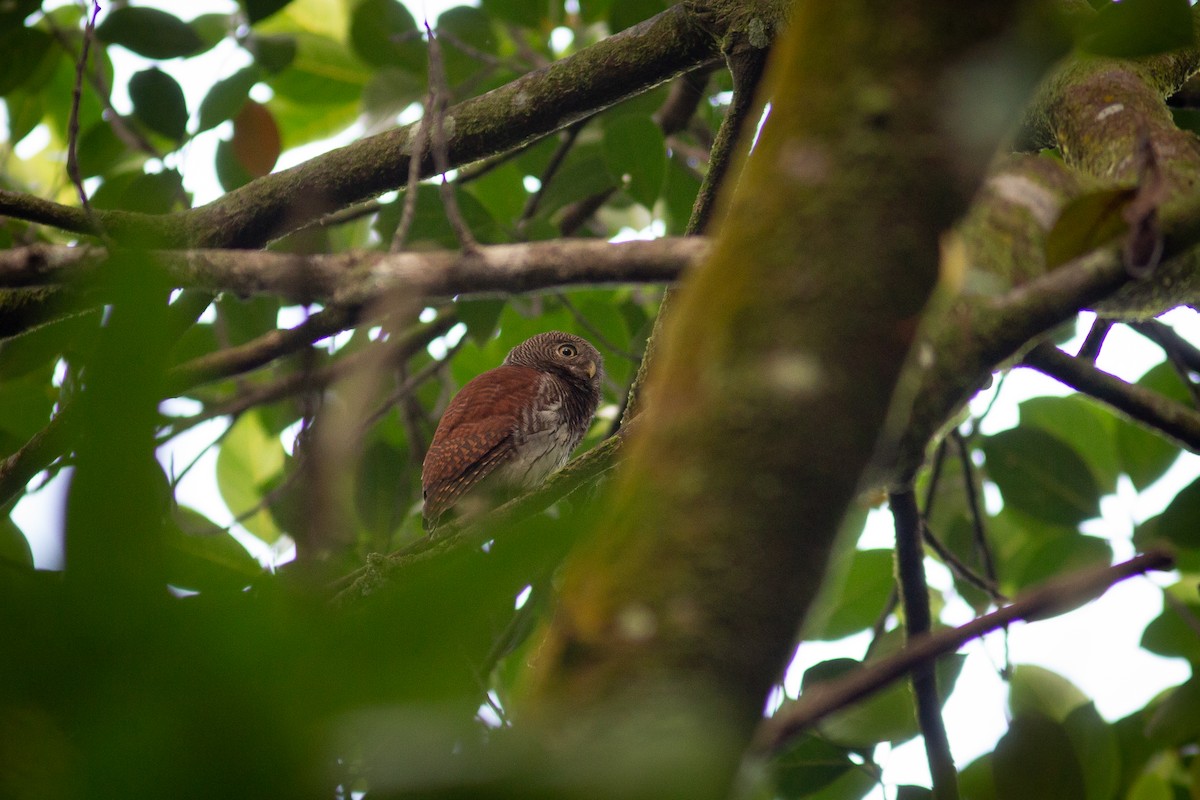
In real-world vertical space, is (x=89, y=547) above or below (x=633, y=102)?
below

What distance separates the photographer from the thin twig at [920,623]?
2139 millimetres

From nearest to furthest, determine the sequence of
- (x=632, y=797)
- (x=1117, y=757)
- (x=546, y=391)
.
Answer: (x=632, y=797), (x=1117, y=757), (x=546, y=391)

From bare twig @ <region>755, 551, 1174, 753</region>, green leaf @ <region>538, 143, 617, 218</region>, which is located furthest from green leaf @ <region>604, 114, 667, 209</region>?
bare twig @ <region>755, 551, 1174, 753</region>

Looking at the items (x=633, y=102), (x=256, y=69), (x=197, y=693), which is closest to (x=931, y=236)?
(x=197, y=693)

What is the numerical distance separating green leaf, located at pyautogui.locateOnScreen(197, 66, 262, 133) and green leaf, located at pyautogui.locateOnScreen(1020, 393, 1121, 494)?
323 cm

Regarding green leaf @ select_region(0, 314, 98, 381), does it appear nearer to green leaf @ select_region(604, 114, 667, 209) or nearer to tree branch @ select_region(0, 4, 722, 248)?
tree branch @ select_region(0, 4, 722, 248)

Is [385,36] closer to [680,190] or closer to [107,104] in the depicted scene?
[107,104]

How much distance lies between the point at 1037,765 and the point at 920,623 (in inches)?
22.6

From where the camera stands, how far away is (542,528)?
31.1 inches

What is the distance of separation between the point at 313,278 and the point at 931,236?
91 centimetres

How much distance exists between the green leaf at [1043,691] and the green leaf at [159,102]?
11.5ft

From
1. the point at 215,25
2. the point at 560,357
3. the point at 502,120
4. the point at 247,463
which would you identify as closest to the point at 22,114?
the point at 215,25

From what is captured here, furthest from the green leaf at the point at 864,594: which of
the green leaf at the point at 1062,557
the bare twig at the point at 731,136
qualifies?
the bare twig at the point at 731,136

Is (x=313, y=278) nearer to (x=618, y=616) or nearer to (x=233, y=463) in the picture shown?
(x=618, y=616)
